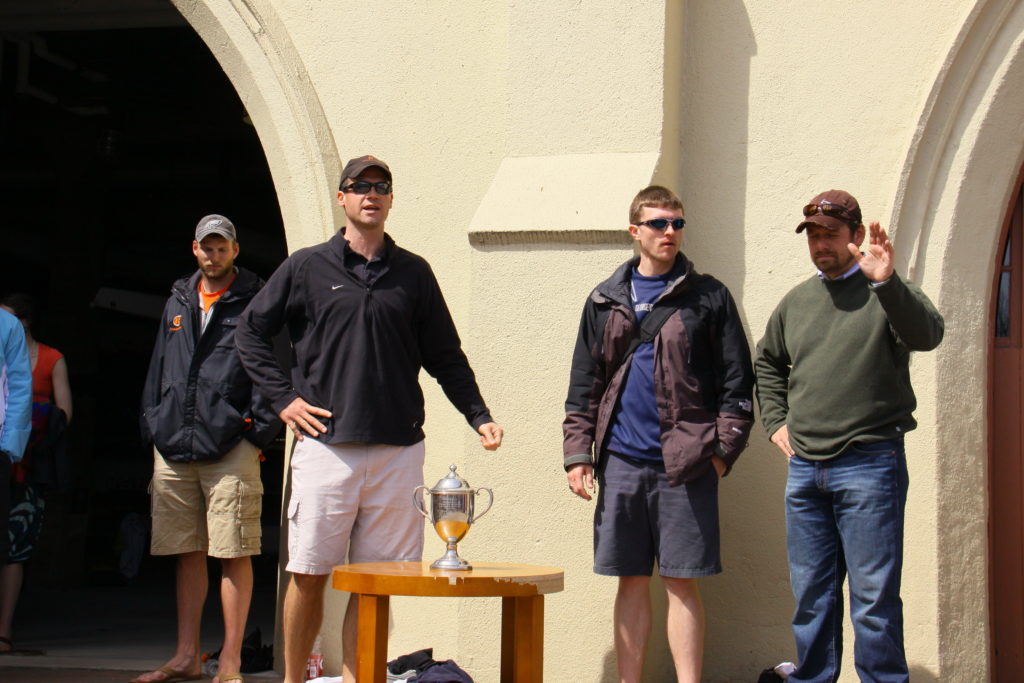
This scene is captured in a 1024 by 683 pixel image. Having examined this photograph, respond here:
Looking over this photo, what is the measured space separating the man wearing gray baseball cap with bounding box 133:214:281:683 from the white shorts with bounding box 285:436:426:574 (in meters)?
0.91

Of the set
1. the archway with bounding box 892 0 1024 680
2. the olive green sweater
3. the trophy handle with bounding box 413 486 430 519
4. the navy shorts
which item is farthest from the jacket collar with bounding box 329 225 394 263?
the archway with bounding box 892 0 1024 680

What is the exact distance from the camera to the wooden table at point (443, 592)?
12.3 ft

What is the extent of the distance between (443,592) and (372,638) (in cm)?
33

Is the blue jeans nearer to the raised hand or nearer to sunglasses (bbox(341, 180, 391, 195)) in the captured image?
the raised hand

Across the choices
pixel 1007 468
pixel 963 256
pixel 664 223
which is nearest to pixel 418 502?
pixel 664 223

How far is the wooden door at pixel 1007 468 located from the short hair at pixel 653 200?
5.20ft

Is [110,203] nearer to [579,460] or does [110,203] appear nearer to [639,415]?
[579,460]

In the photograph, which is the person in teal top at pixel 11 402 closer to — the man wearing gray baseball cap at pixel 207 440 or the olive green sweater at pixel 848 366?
the man wearing gray baseball cap at pixel 207 440

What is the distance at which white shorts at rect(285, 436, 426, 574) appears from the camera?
14.4 feet

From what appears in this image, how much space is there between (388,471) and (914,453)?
2.04m

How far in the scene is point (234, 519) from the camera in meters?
5.29

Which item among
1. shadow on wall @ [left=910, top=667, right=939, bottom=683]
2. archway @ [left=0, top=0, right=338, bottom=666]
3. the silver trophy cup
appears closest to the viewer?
the silver trophy cup

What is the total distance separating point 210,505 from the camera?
5336 millimetres

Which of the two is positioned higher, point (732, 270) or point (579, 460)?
point (732, 270)
